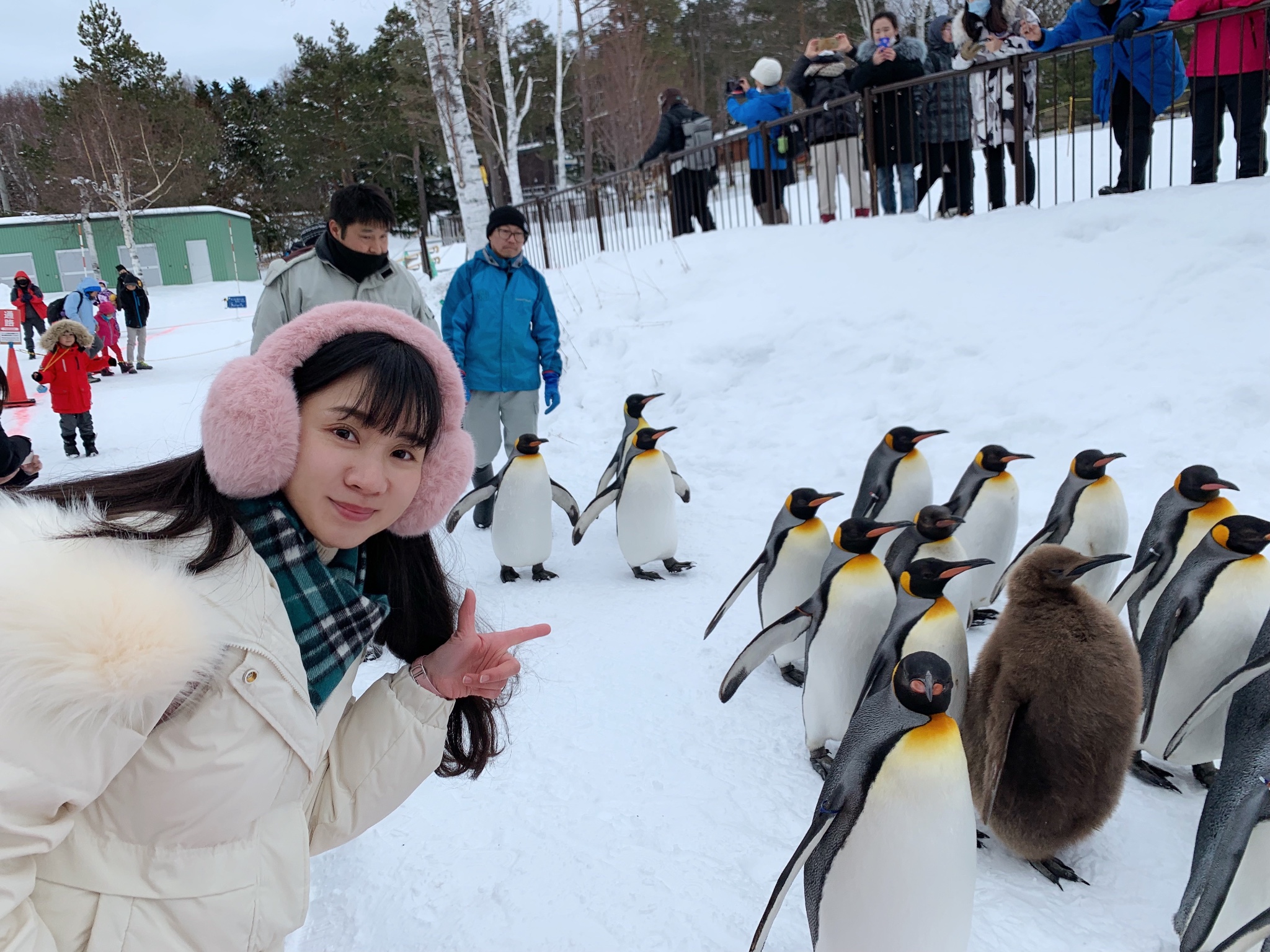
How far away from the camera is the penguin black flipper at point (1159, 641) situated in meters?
2.31

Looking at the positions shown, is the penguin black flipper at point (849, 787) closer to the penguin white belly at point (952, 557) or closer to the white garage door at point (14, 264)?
the penguin white belly at point (952, 557)

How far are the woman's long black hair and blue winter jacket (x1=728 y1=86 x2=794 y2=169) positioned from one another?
781cm

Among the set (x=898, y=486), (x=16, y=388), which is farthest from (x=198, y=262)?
(x=898, y=486)

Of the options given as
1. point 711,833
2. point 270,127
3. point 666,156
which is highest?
point 270,127

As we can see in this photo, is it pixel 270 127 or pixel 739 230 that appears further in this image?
pixel 270 127

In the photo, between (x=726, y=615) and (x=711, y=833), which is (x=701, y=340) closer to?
(x=726, y=615)

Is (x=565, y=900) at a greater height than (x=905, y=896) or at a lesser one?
lesser

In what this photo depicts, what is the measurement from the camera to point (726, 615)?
3600mm

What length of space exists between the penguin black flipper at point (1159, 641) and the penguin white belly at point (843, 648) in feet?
2.24

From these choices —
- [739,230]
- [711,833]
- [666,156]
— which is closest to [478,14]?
[666,156]

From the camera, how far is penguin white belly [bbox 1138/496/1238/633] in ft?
8.73

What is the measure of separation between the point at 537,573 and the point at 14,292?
13.7m

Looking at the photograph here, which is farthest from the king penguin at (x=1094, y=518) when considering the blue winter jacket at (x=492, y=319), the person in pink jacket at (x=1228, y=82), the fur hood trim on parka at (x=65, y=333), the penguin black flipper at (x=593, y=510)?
the fur hood trim on parka at (x=65, y=333)

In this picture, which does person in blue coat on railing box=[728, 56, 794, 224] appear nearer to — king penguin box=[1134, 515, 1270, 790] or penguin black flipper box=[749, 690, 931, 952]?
king penguin box=[1134, 515, 1270, 790]
